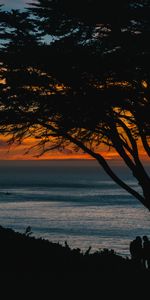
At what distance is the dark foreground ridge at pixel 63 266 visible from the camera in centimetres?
850

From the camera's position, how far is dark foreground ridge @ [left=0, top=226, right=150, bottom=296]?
27.9 ft

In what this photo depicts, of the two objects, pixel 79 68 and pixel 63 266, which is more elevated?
pixel 79 68

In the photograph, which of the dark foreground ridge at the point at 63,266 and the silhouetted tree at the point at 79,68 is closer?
the dark foreground ridge at the point at 63,266

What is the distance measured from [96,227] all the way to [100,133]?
4243 centimetres

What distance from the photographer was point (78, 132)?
13781mm

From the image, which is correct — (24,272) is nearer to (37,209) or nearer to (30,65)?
(30,65)

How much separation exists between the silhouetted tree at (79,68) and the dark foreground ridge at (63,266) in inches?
112

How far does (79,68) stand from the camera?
11.8 metres

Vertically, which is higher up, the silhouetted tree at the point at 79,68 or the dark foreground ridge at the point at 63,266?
the silhouetted tree at the point at 79,68

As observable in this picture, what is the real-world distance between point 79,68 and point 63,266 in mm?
4102

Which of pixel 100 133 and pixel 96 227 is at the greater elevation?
pixel 100 133

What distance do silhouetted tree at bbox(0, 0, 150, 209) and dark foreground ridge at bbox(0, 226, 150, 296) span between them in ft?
9.34

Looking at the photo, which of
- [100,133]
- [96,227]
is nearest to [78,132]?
[100,133]

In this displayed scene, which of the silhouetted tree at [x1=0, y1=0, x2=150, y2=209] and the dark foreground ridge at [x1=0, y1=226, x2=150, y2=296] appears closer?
the dark foreground ridge at [x1=0, y1=226, x2=150, y2=296]
